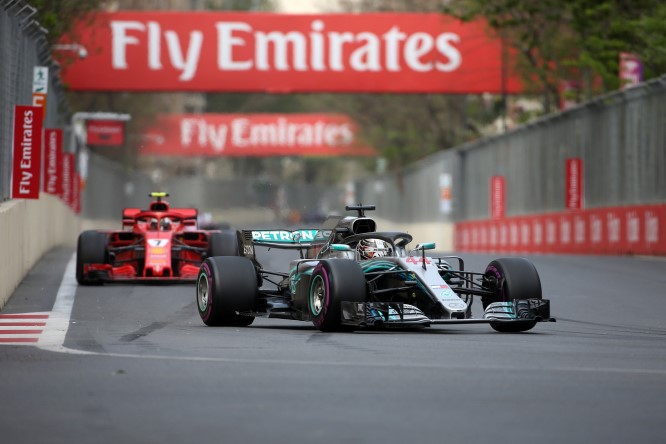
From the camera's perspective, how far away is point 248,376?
403 inches

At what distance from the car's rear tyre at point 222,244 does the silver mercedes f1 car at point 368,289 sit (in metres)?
7.44

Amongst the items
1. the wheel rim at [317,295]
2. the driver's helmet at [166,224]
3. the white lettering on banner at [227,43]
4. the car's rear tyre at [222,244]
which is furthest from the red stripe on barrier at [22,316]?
the white lettering on banner at [227,43]

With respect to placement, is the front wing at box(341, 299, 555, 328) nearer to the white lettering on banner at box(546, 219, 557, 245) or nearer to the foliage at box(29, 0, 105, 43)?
the foliage at box(29, 0, 105, 43)

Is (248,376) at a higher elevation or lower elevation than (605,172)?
lower

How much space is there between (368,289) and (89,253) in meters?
9.08

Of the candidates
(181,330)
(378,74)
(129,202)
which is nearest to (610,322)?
(181,330)

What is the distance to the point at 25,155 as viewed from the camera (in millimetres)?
22094

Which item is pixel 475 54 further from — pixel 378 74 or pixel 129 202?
pixel 129 202

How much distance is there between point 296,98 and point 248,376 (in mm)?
133082

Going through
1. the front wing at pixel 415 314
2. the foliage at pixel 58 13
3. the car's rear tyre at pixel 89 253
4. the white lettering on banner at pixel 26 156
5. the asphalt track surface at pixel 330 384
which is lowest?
the asphalt track surface at pixel 330 384

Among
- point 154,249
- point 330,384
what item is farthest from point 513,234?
point 330,384

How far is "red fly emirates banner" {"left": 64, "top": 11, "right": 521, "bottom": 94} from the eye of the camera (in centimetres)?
4931

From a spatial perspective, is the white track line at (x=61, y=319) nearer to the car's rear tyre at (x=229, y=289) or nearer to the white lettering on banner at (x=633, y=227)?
the car's rear tyre at (x=229, y=289)

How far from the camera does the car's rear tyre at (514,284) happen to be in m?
14.6
